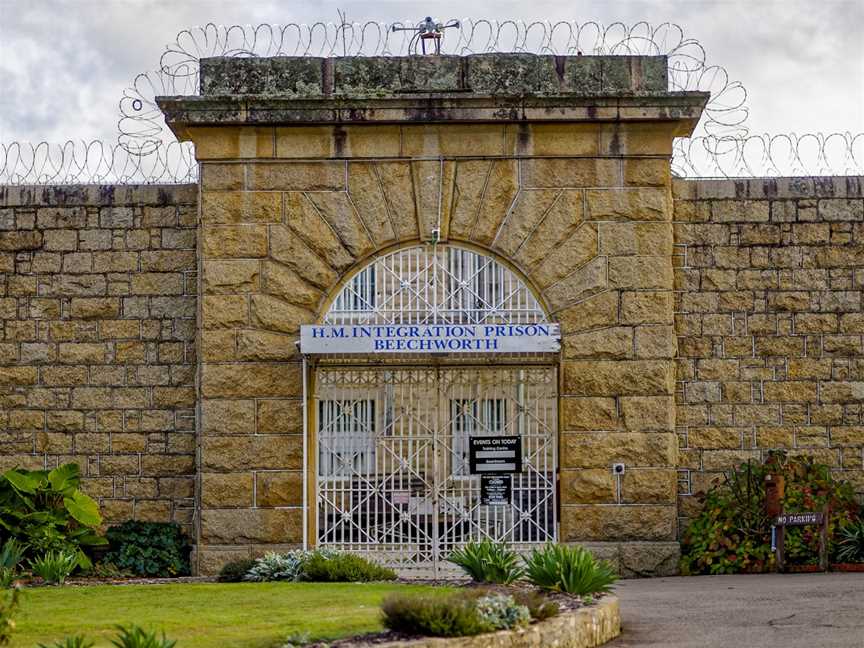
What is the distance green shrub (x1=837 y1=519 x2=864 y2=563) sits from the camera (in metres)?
14.9

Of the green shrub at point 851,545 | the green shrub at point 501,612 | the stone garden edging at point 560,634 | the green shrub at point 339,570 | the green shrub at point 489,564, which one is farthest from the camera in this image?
the green shrub at point 851,545

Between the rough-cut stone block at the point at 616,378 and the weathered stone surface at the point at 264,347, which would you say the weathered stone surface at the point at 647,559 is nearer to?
the rough-cut stone block at the point at 616,378

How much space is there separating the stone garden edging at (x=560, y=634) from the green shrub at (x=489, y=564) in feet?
3.18

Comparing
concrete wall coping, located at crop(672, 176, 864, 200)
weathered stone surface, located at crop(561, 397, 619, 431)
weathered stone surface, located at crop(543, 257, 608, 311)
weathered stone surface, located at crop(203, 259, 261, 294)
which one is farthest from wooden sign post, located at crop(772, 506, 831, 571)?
weathered stone surface, located at crop(203, 259, 261, 294)

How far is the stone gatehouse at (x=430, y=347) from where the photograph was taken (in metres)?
15.2

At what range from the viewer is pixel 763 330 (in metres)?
15.9

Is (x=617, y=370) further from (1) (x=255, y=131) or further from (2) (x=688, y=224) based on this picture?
(1) (x=255, y=131)

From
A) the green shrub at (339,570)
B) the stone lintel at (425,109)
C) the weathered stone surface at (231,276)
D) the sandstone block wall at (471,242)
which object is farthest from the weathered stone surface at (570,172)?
the green shrub at (339,570)

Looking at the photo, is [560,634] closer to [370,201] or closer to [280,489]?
[280,489]

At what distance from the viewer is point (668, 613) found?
12.0m

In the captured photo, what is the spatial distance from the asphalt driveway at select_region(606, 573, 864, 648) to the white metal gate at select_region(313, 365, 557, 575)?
5.10 feet

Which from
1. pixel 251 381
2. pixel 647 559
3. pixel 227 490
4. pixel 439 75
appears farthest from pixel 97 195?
pixel 647 559

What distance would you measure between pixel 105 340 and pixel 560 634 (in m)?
7.54

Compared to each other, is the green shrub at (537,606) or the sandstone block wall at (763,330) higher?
the sandstone block wall at (763,330)
